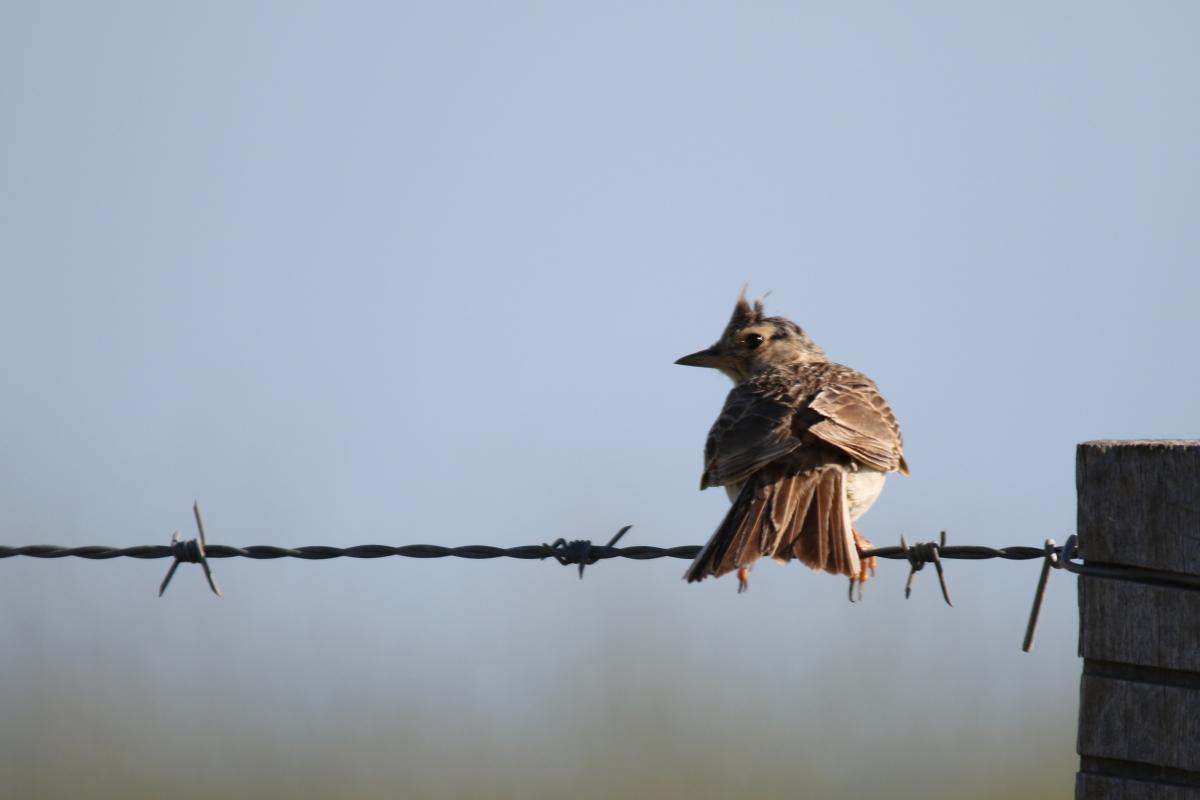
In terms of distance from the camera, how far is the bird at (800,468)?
18.3 feet

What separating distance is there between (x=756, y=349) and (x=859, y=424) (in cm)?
221

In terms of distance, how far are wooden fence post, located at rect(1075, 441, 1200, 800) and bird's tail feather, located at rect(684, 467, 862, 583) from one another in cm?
221

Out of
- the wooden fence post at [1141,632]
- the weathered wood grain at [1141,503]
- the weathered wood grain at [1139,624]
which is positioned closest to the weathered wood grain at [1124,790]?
the wooden fence post at [1141,632]

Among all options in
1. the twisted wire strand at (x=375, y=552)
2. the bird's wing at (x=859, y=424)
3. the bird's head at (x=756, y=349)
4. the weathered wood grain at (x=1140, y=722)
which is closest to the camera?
the weathered wood grain at (x=1140, y=722)

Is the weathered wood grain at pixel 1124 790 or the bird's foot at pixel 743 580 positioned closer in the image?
the weathered wood grain at pixel 1124 790

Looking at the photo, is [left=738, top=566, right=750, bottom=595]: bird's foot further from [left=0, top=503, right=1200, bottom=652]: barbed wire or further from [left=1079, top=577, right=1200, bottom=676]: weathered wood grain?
[left=1079, top=577, right=1200, bottom=676]: weathered wood grain

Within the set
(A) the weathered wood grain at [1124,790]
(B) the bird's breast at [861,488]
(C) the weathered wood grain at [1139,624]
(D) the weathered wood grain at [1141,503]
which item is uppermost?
(B) the bird's breast at [861,488]

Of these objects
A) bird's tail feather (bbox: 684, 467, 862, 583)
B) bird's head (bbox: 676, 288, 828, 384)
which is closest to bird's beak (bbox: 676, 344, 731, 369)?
bird's head (bbox: 676, 288, 828, 384)

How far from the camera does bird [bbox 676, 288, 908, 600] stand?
5582 mm

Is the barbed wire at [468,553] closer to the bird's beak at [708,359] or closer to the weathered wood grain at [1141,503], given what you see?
the weathered wood grain at [1141,503]

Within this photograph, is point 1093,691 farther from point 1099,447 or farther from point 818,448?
point 818,448

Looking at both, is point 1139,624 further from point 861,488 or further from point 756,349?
point 756,349

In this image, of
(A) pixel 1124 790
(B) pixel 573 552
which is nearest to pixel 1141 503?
(A) pixel 1124 790

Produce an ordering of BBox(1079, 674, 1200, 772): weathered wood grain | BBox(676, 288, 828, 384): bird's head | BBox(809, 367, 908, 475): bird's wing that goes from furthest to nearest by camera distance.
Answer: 1. BBox(676, 288, 828, 384): bird's head
2. BBox(809, 367, 908, 475): bird's wing
3. BBox(1079, 674, 1200, 772): weathered wood grain
